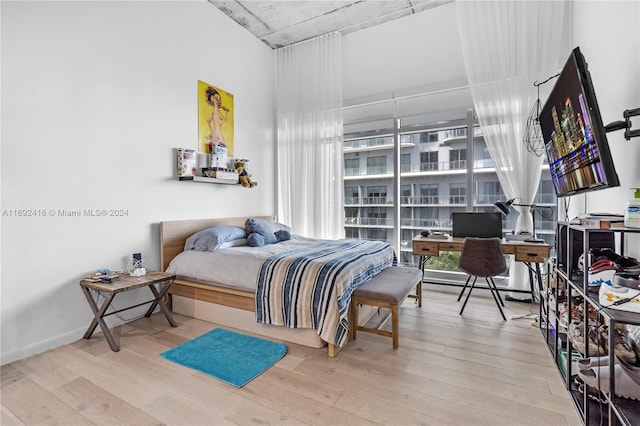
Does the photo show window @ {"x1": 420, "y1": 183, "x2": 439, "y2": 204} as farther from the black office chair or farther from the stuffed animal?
the stuffed animal

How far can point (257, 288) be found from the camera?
2.58 meters

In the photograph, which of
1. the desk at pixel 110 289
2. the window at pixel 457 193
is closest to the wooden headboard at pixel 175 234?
the desk at pixel 110 289

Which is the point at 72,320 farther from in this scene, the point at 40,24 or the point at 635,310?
the point at 635,310

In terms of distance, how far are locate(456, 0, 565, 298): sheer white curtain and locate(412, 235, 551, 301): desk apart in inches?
16.7

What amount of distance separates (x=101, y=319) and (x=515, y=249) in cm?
366

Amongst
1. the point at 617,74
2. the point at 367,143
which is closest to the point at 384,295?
the point at 617,74

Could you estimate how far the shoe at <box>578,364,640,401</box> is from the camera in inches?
53.9

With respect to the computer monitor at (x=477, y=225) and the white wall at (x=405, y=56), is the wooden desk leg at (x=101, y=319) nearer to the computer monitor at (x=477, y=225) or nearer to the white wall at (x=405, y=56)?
the computer monitor at (x=477, y=225)

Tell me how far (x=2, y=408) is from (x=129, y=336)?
93 centimetres

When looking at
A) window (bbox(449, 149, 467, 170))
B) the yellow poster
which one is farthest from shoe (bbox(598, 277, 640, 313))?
the yellow poster

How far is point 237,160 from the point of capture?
417 cm

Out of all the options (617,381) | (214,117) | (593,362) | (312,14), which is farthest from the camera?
(312,14)

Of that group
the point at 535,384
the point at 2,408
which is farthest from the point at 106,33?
the point at 535,384

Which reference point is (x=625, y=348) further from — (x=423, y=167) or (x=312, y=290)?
(x=423, y=167)
